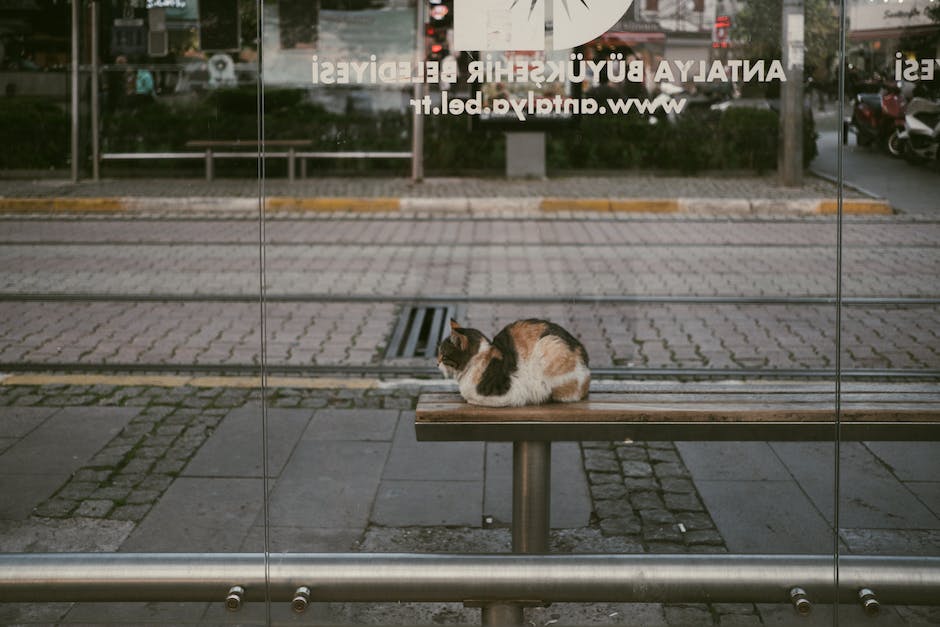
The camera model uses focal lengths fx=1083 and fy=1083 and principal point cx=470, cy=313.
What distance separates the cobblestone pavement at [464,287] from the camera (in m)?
6.86

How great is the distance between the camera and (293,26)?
25.9ft

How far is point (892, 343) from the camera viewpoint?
6.91 metres

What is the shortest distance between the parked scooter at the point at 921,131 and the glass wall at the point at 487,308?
0.07 feet

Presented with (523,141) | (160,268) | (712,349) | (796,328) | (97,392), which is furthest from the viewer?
(523,141)

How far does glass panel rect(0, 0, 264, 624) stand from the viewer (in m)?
4.27

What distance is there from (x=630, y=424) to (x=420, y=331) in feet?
13.3

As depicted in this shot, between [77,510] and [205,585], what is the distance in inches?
73.7

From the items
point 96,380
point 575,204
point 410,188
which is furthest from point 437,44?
point 410,188

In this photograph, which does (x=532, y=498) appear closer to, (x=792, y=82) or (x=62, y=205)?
(x=792, y=82)

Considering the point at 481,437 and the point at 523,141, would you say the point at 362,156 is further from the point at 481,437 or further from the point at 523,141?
the point at 481,437

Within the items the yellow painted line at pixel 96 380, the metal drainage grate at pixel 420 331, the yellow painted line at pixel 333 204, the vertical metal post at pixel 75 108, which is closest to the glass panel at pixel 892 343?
the metal drainage grate at pixel 420 331

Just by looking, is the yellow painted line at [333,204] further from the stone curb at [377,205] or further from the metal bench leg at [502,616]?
the metal bench leg at [502,616]

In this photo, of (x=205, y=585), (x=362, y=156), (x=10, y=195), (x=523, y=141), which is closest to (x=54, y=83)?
(x=10, y=195)

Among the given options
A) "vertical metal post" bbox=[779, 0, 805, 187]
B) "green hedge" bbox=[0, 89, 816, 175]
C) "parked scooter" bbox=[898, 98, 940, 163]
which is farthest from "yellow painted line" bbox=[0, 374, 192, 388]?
"parked scooter" bbox=[898, 98, 940, 163]
